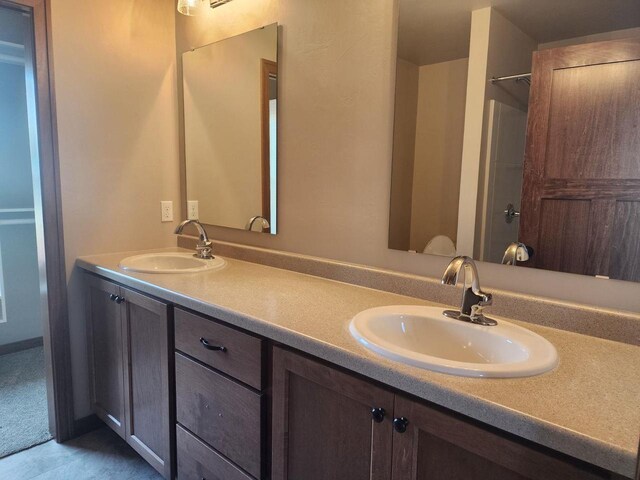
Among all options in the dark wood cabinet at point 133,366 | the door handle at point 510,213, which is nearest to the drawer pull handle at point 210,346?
the dark wood cabinet at point 133,366

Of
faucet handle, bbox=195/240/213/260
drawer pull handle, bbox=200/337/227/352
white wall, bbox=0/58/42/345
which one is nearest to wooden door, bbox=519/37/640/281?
drawer pull handle, bbox=200/337/227/352

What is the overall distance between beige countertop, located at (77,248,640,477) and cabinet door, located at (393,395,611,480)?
32mm

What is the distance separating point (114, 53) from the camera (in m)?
2.03

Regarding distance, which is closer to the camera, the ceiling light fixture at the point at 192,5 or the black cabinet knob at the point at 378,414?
the black cabinet knob at the point at 378,414

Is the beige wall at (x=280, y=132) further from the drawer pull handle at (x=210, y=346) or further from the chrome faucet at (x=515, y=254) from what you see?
the drawer pull handle at (x=210, y=346)

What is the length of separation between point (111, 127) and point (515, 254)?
189cm

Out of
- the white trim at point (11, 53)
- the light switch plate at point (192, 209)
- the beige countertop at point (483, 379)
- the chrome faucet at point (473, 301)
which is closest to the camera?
the beige countertop at point (483, 379)

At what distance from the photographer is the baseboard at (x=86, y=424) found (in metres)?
2.02

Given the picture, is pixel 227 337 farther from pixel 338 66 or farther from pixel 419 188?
pixel 338 66

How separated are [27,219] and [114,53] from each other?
1664mm

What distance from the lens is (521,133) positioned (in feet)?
3.88

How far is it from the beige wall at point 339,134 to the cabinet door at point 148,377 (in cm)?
61

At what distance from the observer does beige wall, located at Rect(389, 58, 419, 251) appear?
4.64ft

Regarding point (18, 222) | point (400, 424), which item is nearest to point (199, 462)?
point (400, 424)
